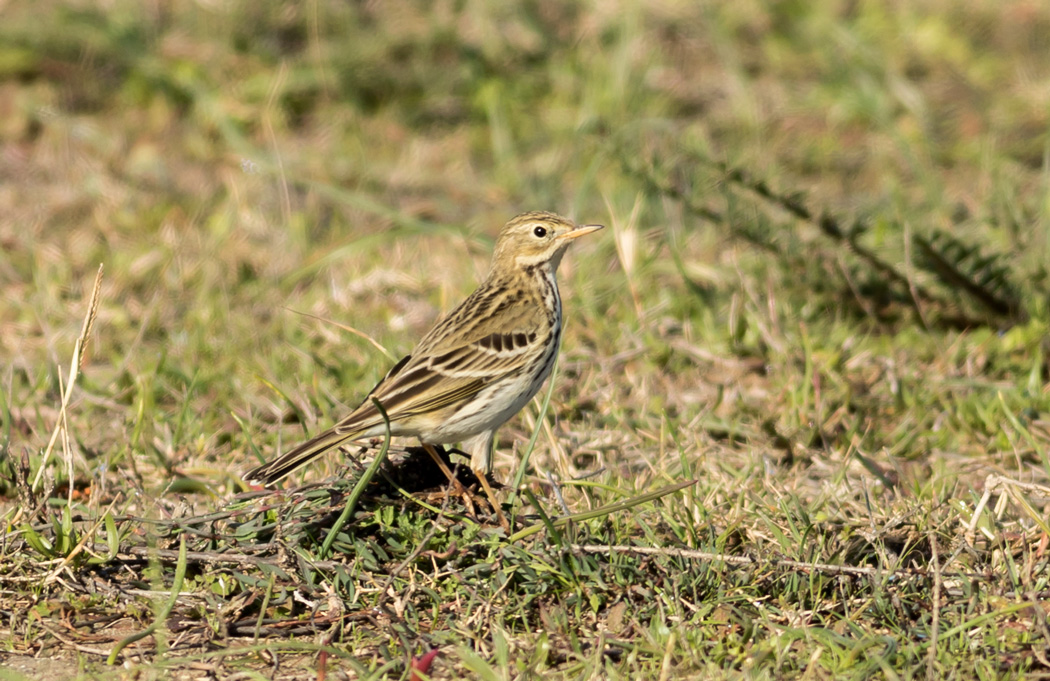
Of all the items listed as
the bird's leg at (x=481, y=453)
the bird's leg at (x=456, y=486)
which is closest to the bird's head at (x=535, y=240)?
the bird's leg at (x=481, y=453)

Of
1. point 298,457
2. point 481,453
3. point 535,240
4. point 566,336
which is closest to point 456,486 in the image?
point 481,453

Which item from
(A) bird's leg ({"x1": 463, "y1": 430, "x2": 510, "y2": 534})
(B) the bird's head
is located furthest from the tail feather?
(B) the bird's head

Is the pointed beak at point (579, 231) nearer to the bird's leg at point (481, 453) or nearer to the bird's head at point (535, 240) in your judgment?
the bird's head at point (535, 240)

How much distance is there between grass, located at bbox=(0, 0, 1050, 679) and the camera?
13.5 feet

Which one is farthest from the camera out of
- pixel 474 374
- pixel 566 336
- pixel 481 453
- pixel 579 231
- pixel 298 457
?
pixel 566 336

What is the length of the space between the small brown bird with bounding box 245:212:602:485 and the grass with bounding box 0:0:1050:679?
17 centimetres

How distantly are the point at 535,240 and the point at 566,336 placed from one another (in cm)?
120

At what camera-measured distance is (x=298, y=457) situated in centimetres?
438

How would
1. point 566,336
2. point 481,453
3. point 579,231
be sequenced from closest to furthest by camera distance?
point 481,453 → point 579,231 → point 566,336

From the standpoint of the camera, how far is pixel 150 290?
7.44 m

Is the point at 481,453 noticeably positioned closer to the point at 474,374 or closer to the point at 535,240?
the point at 474,374

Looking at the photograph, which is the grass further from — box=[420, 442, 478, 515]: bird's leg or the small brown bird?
the small brown bird

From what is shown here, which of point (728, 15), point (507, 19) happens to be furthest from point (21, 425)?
point (728, 15)

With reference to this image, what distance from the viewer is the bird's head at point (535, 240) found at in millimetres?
5625
